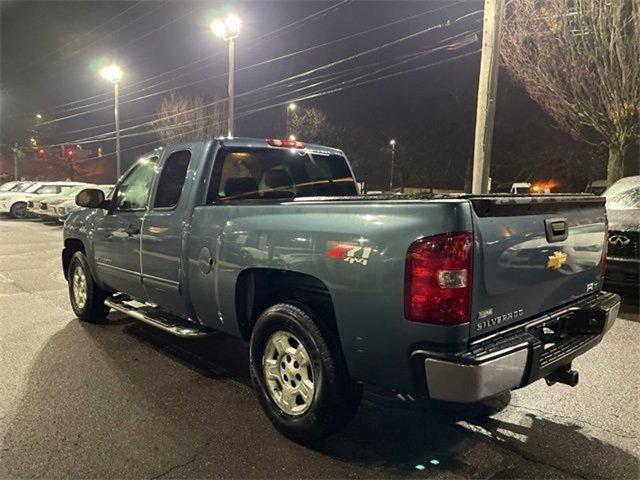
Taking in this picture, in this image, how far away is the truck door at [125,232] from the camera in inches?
181

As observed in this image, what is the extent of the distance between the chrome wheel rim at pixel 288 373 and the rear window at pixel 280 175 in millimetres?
1370

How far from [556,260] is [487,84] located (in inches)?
277

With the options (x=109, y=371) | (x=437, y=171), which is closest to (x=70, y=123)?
(x=437, y=171)

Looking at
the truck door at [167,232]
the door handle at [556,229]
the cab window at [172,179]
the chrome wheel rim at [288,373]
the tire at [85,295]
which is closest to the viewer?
the door handle at [556,229]

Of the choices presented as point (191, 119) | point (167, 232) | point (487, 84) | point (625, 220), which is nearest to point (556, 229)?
point (167, 232)

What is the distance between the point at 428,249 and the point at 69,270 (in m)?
5.16

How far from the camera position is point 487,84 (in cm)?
912

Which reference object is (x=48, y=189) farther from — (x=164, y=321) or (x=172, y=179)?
(x=164, y=321)

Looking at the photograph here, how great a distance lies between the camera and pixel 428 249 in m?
2.38

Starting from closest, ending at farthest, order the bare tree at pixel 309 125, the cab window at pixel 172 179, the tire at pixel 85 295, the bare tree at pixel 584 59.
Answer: the cab window at pixel 172 179 < the tire at pixel 85 295 < the bare tree at pixel 584 59 < the bare tree at pixel 309 125

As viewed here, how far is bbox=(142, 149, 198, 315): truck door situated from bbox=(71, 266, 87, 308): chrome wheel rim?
1.69 metres

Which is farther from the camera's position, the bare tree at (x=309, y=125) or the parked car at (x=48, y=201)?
the bare tree at (x=309, y=125)

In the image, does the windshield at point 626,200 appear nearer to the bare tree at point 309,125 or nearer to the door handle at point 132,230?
the door handle at point 132,230

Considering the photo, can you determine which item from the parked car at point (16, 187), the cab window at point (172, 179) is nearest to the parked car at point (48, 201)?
the parked car at point (16, 187)
